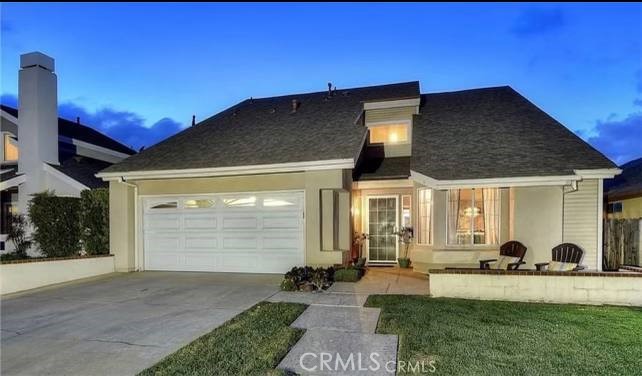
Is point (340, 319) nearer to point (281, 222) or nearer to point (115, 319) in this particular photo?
point (115, 319)

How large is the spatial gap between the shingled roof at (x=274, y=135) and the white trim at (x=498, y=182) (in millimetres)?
1993

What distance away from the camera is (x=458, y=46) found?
478 inches

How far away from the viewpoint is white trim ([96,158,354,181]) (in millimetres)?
9180

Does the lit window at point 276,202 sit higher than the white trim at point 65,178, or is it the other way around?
the white trim at point 65,178

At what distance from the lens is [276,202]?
10.1m

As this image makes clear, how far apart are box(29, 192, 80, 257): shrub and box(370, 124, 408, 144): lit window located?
9.86 meters

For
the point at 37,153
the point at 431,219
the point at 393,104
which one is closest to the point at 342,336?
the point at 431,219

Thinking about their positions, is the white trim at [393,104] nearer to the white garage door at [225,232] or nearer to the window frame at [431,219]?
the window frame at [431,219]

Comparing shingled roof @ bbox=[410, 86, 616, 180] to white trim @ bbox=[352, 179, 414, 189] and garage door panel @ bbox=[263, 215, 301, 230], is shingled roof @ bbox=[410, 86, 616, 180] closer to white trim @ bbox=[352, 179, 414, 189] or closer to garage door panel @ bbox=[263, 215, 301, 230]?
white trim @ bbox=[352, 179, 414, 189]

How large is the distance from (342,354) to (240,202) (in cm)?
666

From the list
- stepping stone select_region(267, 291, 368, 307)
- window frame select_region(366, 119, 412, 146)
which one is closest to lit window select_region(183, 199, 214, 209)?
stepping stone select_region(267, 291, 368, 307)

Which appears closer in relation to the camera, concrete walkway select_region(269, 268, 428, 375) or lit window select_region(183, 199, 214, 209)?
concrete walkway select_region(269, 268, 428, 375)

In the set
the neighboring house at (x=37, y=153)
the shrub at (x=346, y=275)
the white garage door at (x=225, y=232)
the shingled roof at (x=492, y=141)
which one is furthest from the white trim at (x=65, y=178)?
the shingled roof at (x=492, y=141)

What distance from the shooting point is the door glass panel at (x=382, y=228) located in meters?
11.6
